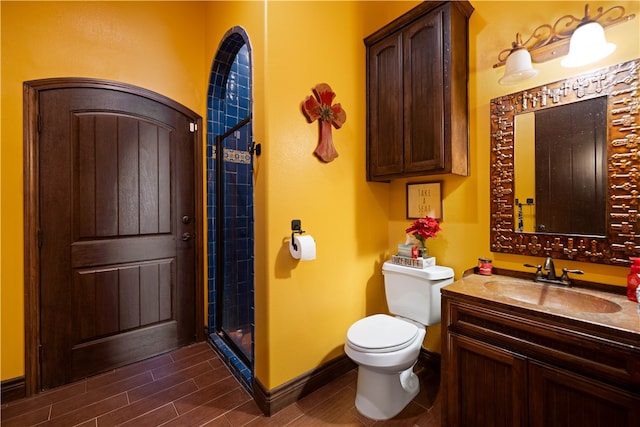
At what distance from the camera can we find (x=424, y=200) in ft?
6.55

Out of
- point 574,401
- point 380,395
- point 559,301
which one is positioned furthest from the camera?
point 380,395

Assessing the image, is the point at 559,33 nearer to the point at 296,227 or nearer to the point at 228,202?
the point at 296,227

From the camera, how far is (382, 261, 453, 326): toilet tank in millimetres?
1697

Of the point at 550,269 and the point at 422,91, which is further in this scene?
the point at 422,91

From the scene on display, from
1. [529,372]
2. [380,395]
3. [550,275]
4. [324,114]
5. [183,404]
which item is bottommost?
[183,404]

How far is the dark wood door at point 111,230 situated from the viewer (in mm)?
1774

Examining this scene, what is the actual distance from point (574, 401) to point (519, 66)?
1.51m

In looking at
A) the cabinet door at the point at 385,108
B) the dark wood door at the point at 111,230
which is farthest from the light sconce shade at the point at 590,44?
the dark wood door at the point at 111,230

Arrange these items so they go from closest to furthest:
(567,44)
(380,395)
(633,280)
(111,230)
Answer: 1. (633,280)
2. (567,44)
3. (380,395)
4. (111,230)

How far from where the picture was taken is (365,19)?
6.90 feet

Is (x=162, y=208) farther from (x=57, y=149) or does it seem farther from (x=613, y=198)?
(x=613, y=198)

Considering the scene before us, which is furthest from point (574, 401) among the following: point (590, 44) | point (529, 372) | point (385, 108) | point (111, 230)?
point (111, 230)

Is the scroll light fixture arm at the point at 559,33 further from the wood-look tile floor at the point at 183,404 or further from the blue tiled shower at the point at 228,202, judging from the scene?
the wood-look tile floor at the point at 183,404

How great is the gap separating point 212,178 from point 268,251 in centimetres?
119
